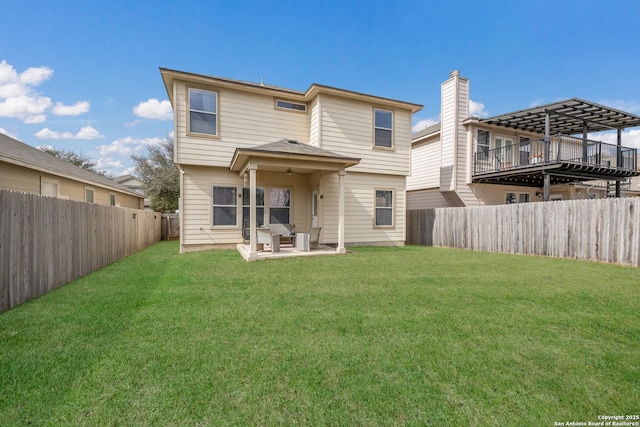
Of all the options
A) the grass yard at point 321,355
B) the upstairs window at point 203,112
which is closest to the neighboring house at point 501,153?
the grass yard at point 321,355

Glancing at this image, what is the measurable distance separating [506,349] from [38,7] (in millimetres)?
13880

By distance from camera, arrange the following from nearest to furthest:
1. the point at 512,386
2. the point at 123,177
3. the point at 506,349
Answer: the point at 512,386 < the point at 506,349 < the point at 123,177

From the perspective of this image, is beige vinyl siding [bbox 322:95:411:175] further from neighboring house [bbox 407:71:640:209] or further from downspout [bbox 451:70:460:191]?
neighboring house [bbox 407:71:640:209]

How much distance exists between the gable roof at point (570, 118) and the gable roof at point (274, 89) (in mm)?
4847

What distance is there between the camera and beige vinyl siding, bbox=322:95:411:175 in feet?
34.1

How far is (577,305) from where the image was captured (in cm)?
412

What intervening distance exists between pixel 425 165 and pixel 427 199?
189cm

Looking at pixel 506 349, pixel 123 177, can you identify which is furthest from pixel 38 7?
pixel 123 177

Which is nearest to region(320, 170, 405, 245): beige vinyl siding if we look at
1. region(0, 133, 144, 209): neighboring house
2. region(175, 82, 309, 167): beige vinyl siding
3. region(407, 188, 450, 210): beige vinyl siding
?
region(175, 82, 309, 167): beige vinyl siding

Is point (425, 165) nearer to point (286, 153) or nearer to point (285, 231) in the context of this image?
point (285, 231)

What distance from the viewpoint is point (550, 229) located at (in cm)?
883

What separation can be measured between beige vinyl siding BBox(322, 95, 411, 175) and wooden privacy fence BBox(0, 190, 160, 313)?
722 centimetres

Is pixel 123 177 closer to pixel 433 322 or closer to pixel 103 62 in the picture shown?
pixel 103 62

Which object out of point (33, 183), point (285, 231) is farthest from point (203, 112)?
point (33, 183)
